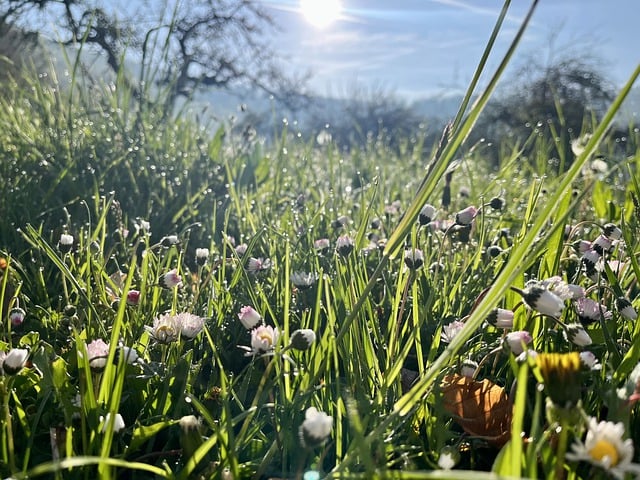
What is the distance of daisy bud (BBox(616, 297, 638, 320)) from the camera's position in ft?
3.17

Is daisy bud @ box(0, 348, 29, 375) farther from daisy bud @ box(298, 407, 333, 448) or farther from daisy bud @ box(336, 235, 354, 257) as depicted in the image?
daisy bud @ box(336, 235, 354, 257)

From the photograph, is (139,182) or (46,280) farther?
(139,182)

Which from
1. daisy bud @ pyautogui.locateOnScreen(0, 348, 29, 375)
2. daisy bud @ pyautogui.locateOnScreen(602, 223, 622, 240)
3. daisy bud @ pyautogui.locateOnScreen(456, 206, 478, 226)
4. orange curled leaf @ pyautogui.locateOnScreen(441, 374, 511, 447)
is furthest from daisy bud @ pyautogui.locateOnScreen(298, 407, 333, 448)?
daisy bud @ pyautogui.locateOnScreen(602, 223, 622, 240)

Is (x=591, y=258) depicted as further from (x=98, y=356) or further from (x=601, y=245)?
(x=98, y=356)

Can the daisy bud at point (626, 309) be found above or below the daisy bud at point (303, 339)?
below

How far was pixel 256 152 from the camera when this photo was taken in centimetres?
294

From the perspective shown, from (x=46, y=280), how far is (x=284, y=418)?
83 cm

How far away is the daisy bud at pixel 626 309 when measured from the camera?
0.97 m

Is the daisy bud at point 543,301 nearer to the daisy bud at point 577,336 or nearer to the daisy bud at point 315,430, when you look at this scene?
the daisy bud at point 577,336

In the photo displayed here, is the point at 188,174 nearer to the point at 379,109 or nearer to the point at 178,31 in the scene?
the point at 178,31

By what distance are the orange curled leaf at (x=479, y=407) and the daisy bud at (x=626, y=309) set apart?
26 cm

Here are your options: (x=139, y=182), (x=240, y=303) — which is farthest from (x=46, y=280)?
(x=139, y=182)

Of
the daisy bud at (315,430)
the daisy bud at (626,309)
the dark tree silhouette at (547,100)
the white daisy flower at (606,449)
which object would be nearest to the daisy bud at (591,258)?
the daisy bud at (626,309)

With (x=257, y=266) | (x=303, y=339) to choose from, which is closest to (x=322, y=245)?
(x=257, y=266)
